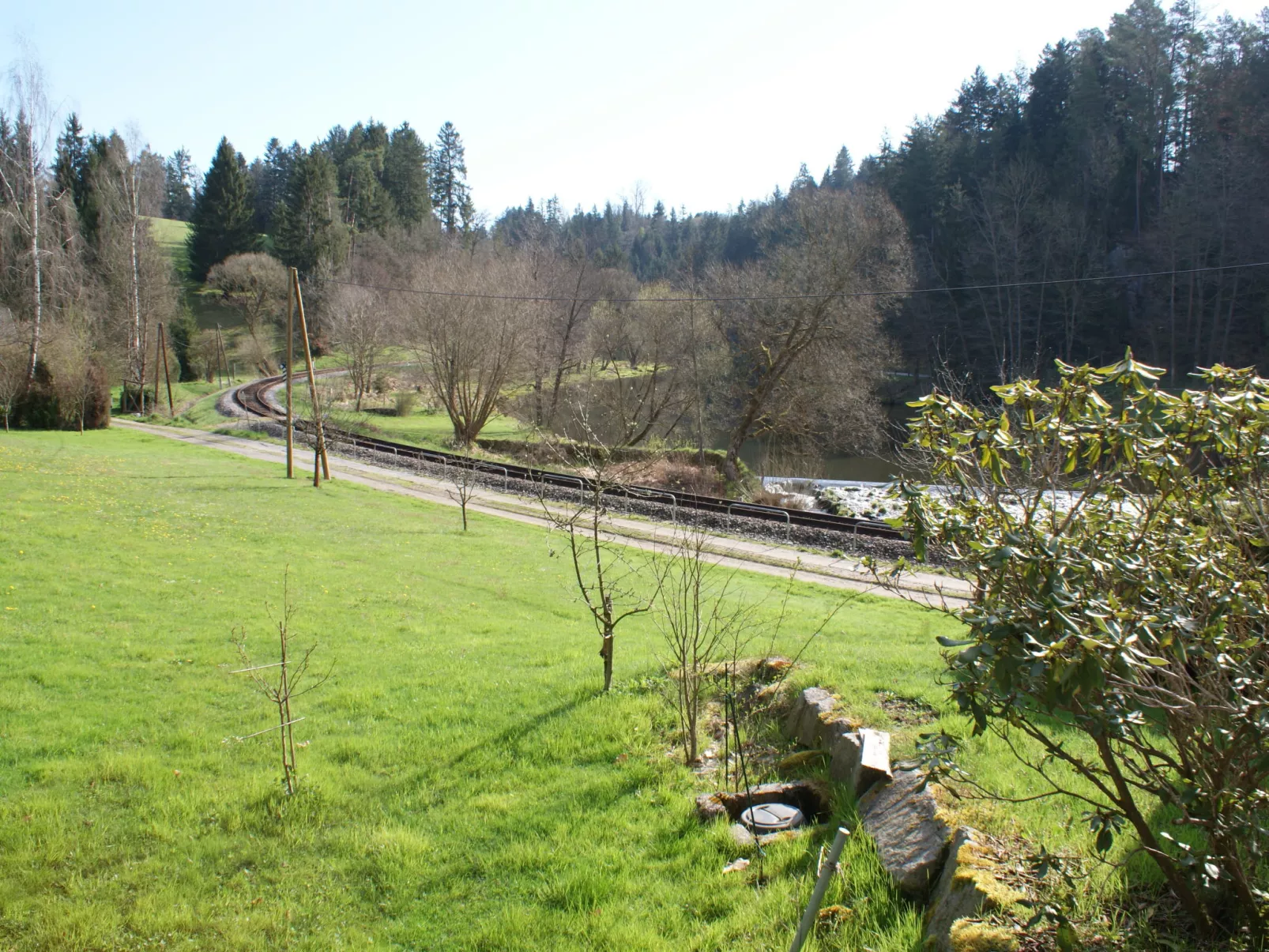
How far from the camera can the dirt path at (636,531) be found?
18.1 metres

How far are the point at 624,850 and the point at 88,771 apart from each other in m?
3.93

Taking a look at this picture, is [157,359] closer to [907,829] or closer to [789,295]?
[789,295]

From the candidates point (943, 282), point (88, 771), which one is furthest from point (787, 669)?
point (943, 282)

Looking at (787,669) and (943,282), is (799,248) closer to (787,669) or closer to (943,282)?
(943,282)

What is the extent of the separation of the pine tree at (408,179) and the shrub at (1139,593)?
3382 inches

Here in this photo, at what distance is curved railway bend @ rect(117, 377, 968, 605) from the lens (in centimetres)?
1983

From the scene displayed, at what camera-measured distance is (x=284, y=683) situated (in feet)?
19.5

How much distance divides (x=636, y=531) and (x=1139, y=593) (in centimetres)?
1970

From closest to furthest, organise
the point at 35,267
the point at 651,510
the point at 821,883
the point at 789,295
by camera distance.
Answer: the point at 821,883 → the point at 651,510 → the point at 789,295 → the point at 35,267

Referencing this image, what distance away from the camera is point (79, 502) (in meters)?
17.0

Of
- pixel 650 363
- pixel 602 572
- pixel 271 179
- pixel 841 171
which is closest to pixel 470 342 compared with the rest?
pixel 650 363

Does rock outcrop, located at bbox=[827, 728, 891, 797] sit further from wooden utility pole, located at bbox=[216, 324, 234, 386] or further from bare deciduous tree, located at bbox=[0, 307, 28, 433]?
wooden utility pole, located at bbox=[216, 324, 234, 386]

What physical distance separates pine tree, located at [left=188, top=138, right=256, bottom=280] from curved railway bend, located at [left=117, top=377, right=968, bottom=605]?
41.6 meters

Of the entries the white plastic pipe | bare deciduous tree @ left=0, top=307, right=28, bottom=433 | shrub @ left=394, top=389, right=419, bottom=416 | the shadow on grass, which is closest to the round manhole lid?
the white plastic pipe
